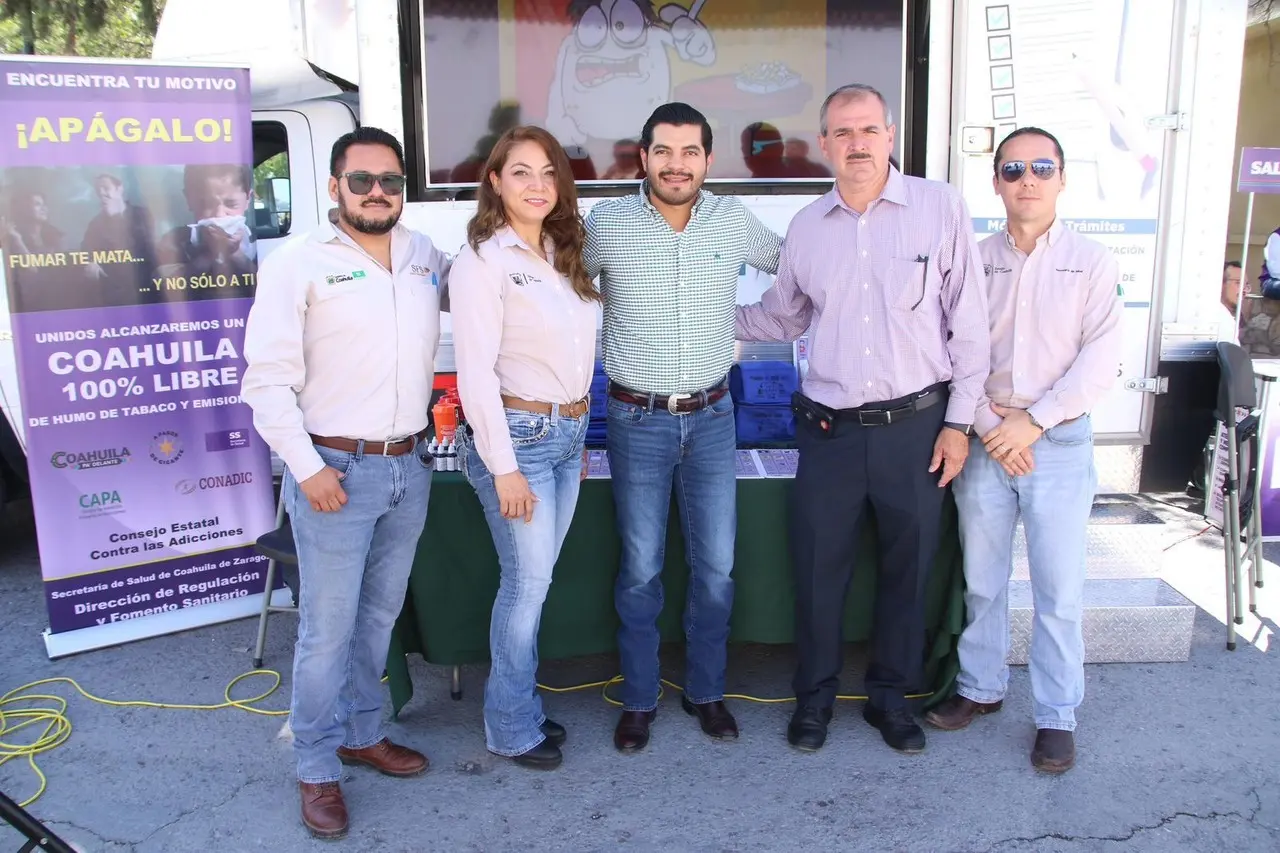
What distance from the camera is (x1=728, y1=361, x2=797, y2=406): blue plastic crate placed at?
12.1ft

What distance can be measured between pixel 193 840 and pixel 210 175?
253 centimetres

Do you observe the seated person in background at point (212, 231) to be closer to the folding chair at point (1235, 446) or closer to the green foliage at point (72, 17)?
the folding chair at point (1235, 446)

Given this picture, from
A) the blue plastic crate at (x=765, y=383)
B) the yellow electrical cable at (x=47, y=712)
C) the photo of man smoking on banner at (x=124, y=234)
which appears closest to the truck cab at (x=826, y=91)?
the blue plastic crate at (x=765, y=383)

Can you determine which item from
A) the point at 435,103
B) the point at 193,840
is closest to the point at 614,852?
the point at 193,840

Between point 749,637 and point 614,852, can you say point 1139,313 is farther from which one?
point 614,852

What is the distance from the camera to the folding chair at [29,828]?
6.84ft

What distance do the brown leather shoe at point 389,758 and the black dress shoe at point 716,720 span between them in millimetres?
876

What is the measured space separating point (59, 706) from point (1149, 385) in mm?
4349

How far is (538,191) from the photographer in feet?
8.27

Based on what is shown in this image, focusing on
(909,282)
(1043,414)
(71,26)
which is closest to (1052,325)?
(1043,414)

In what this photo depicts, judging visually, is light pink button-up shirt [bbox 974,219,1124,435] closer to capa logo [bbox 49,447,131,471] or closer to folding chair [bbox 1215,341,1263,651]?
folding chair [bbox 1215,341,1263,651]

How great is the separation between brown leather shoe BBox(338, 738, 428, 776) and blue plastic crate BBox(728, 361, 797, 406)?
68.1 inches

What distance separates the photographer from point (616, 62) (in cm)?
374

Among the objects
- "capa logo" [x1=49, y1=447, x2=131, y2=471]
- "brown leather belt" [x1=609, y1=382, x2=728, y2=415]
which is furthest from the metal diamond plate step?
"capa logo" [x1=49, y1=447, x2=131, y2=471]
